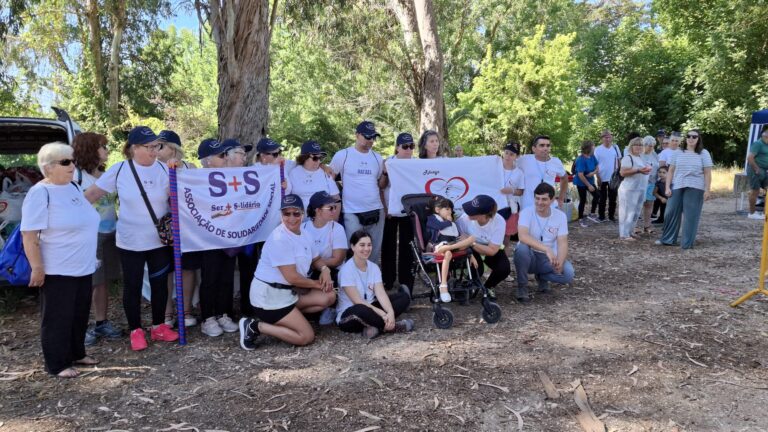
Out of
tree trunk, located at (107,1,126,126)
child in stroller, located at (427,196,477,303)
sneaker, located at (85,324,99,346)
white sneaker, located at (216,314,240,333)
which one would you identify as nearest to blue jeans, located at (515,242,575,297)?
child in stroller, located at (427,196,477,303)

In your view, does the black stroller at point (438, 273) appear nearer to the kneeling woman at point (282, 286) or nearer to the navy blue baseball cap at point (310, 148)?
the navy blue baseball cap at point (310, 148)

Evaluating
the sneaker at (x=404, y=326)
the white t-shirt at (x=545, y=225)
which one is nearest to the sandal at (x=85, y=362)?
the sneaker at (x=404, y=326)

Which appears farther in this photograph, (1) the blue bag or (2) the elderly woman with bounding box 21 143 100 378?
(1) the blue bag

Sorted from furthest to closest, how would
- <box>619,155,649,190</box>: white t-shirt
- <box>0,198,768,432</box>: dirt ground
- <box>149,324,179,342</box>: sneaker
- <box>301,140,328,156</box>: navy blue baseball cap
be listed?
1. <box>619,155,649,190</box>: white t-shirt
2. <box>301,140,328,156</box>: navy blue baseball cap
3. <box>149,324,179,342</box>: sneaker
4. <box>0,198,768,432</box>: dirt ground

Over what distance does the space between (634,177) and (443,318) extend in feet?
18.0

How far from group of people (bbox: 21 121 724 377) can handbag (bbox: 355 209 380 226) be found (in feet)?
0.04

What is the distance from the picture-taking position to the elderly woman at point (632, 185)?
902 centimetres

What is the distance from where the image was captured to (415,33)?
1336 cm

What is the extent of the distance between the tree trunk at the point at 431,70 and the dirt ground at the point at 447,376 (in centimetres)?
709

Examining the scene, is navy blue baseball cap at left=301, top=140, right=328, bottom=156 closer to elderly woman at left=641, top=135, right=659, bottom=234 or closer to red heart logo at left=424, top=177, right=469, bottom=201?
red heart logo at left=424, top=177, right=469, bottom=201

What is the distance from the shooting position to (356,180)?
6.08 metres

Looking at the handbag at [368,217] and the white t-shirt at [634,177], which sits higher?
the white t-shirt at [634,177]

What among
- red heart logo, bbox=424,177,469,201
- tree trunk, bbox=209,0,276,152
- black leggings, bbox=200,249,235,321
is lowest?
black leggings, bbox=200,249,235,321

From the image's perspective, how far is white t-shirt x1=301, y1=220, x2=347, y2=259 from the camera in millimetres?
5344
